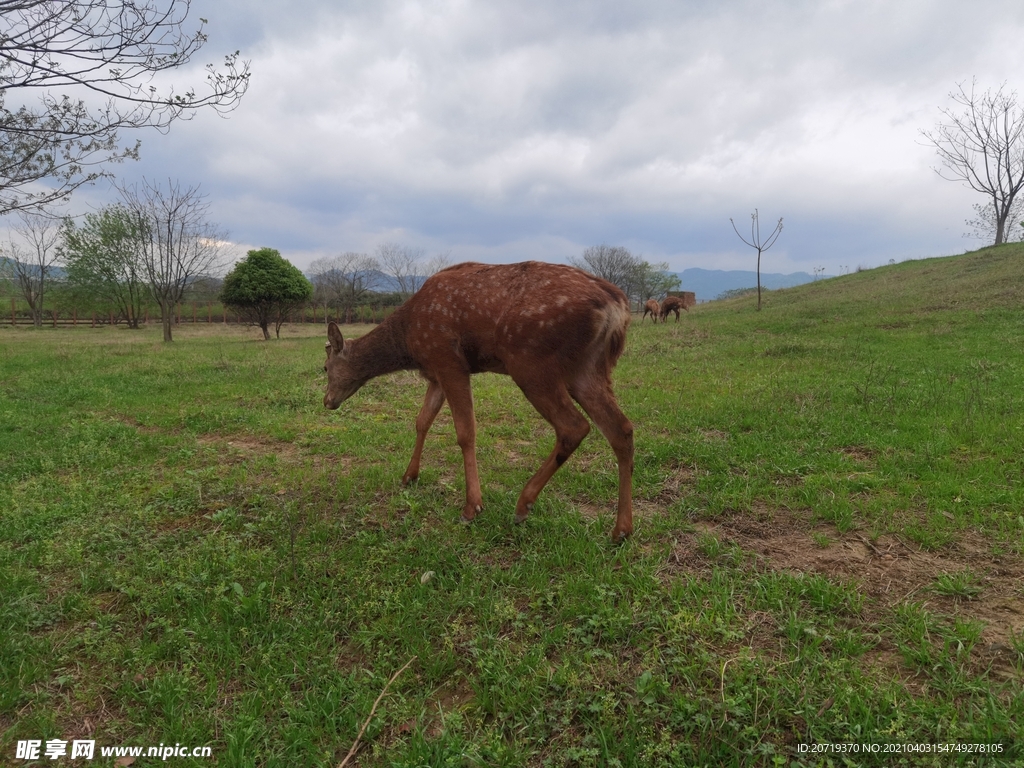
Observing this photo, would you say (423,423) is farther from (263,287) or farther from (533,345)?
(263,287)

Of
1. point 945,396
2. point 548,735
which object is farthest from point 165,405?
point 945,396

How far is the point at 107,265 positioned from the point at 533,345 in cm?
4566

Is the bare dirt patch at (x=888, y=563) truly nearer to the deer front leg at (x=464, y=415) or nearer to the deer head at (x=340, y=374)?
the deer front leg at (x=464, y=415)

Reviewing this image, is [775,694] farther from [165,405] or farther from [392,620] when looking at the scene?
[165,405]

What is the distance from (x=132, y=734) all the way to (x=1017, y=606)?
425cm

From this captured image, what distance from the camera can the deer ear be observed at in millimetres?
5008

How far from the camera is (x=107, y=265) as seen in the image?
120 ft

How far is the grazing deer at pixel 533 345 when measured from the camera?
359cm

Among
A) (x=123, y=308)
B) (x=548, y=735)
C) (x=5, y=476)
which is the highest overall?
(x=123, y=308)

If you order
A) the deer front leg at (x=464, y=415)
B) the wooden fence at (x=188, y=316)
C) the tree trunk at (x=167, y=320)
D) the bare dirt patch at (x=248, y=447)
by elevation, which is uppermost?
the wooden fence at (x=188, y=316)

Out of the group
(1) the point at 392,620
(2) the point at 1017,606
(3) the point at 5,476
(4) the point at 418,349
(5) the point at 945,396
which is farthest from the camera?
(5) the point at 945,396

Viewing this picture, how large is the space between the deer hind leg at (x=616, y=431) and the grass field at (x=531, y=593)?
0.19 meters

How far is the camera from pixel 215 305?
46.2 m

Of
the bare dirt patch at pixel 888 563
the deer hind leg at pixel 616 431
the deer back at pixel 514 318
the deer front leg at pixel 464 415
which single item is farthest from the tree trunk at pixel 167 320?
the bare dirt patch at pixel 888 563
